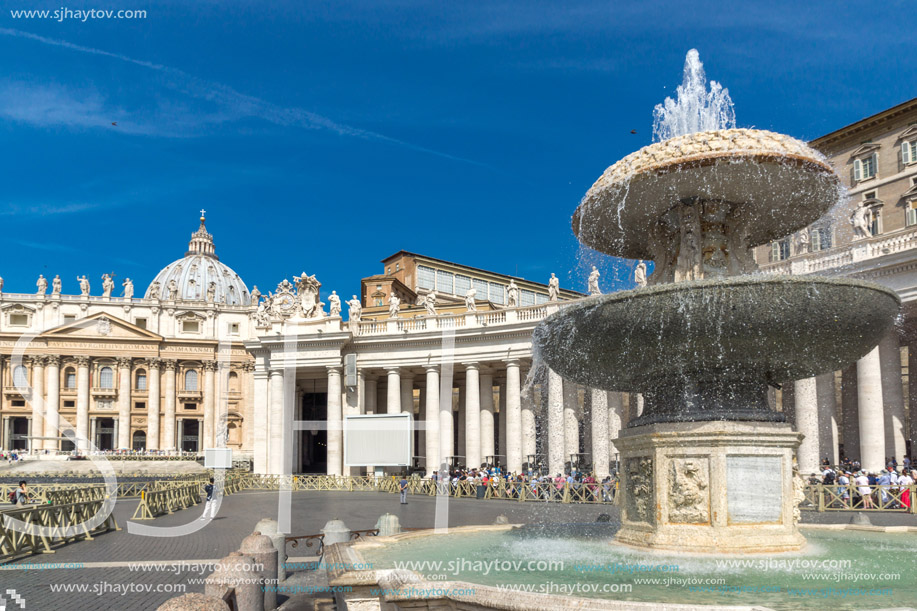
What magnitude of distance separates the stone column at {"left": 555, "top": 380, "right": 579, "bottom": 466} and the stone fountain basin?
26.2 meters

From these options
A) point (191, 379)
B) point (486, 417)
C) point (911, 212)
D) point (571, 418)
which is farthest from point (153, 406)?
point (911, 212)

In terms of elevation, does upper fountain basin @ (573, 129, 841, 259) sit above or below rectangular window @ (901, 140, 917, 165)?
below

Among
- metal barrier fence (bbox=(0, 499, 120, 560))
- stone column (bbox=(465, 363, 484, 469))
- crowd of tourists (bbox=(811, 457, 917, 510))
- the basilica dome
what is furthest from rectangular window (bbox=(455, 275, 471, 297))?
the basilica dome

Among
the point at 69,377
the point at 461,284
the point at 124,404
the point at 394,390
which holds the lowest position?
the point at 124,404

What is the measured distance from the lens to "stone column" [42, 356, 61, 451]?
89.7m

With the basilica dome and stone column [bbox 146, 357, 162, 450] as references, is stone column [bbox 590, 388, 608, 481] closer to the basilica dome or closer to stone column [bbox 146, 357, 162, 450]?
stone column [bbox 146, 357, 162, 450]

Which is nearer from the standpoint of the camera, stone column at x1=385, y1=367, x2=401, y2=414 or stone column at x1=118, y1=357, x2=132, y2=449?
stone column at x1=385, y1=367, x2=401, y2=414

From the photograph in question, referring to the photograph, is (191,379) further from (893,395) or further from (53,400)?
(893,395)

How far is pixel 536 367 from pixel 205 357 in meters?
92.7

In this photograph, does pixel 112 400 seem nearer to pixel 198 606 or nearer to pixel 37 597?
pixel 37 597

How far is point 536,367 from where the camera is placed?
12.1m

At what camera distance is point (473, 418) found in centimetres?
3916

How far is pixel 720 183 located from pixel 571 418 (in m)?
27.4

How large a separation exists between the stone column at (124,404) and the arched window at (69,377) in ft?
16.8
